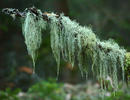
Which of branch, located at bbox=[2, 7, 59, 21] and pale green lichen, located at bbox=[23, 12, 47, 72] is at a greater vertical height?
branch, located at bbox=[2, 7, 59, 21]

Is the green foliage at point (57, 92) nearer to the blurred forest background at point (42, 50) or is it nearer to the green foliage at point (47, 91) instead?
the green foliage at point (47, 91)

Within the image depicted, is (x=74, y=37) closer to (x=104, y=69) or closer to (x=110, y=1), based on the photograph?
(x=104, y=69)

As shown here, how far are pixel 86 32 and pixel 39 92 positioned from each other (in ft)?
13.8

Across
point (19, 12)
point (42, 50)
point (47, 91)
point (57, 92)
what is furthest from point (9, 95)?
point (19, 12)

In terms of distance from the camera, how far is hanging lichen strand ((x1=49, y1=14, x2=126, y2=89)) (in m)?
2.72

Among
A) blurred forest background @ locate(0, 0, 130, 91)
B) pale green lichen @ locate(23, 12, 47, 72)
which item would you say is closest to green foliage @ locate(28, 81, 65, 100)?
blurred forest background @ locate(0, 0, 130, 91)

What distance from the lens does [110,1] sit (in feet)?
33.9

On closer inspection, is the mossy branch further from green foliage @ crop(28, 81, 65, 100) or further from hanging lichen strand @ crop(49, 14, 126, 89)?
green foliage @ crop(28, 81, 65, 100)

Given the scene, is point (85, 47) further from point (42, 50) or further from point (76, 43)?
point (42, 50)

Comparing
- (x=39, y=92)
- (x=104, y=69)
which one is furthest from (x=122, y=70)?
(x=39, y=92)

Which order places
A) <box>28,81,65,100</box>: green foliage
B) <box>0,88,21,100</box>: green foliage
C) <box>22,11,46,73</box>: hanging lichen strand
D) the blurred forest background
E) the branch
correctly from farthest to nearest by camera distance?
the blurred forest background < <box>28,81,65,100</box>: green foliage < <box>0,88,21,100</box>: green foliage < <box>22,11,46,73</box>: hanging lichen strand < the branch

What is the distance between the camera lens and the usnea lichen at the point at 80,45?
2725 millimetres

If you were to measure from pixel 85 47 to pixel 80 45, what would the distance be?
0.08 m

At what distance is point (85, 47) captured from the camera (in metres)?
2.75
